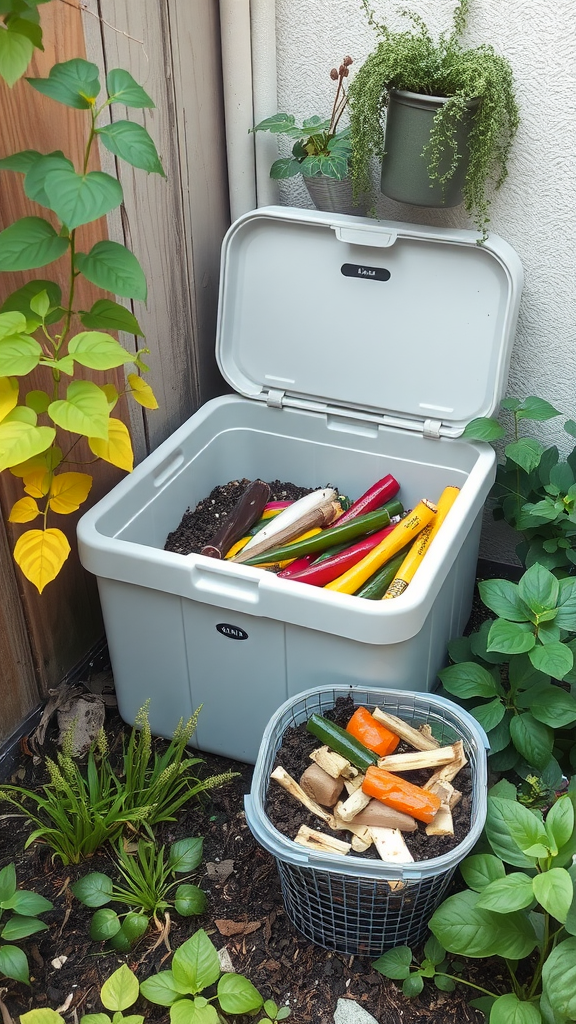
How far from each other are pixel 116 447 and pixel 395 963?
86 cm

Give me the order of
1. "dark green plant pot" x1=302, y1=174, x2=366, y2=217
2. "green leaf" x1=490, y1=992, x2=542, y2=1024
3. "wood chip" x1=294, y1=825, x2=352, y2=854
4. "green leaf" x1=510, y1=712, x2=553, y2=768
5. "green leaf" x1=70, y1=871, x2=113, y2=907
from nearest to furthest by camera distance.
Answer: "green leaf" x1=490, y1=992, x2=542, y2=1024
"wood chip" x1=294, y1=825, x2=352, y2=854
"green leaf" x1=70, y1=871, x2=113, y2=907
"green leaf" x1=510, y1=712, x2=553, y2=768
"dark green plant pot" x1=302, y1=174, x2=366, y2=217

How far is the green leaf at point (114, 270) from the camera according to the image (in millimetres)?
1230

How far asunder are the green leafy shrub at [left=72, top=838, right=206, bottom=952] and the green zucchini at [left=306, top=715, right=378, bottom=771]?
0.94ft

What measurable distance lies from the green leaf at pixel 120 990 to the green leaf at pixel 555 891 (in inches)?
22.5

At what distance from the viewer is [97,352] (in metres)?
1.22

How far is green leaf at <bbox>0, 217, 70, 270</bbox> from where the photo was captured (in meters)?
1.19

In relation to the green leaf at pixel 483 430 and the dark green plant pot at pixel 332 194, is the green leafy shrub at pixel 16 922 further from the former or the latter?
the dark green plant pot at pixel 332 194

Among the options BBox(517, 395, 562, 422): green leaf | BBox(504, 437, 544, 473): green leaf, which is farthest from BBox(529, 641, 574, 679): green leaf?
BBox(517, 395, 562, 422): green leaf

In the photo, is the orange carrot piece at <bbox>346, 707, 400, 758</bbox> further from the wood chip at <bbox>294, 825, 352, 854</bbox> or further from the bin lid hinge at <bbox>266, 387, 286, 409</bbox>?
the bin lid hinge at <bbox>266, 387, 286, 409</bbox>

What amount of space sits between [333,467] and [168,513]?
1.22 ft

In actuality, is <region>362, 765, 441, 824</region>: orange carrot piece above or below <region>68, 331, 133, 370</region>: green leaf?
below

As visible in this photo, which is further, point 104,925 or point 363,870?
point 104,925

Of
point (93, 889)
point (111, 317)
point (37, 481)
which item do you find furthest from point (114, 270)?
point (93, 889)

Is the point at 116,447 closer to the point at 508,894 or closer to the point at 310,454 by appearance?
the point at 310,454
